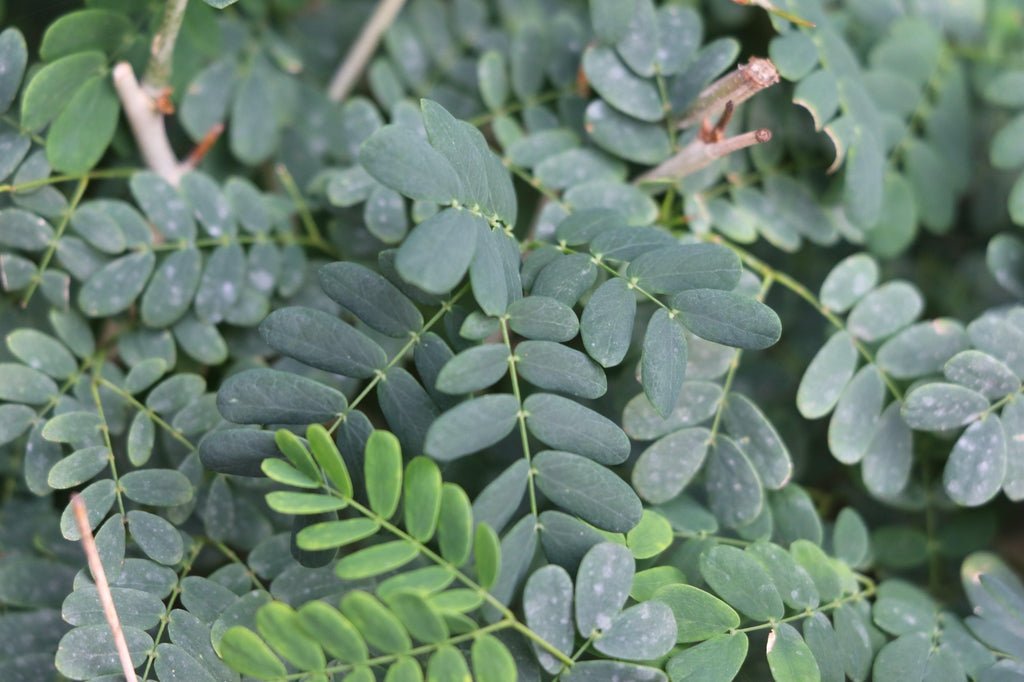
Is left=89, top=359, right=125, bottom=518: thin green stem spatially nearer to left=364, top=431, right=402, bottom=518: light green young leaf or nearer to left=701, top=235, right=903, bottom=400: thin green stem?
left=364, top=431, right=402, bottom=518: light green young leaf

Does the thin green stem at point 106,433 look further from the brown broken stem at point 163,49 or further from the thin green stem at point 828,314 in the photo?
the thin green stem at point 828,314

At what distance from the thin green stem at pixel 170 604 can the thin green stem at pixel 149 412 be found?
0.38ft

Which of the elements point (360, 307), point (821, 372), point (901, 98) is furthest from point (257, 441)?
point (901, 98)

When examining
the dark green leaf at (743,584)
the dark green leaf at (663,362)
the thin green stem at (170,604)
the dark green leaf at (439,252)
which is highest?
the dark green leaf at (439,252)

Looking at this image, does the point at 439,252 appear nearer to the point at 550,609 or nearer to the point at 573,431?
the point at 573,431

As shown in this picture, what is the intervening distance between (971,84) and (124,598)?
1.41 metres

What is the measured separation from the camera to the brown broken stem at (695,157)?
3.38ft

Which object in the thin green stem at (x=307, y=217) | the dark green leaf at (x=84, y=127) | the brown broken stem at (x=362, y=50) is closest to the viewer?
the dark green leaf at (x=84, y=127)

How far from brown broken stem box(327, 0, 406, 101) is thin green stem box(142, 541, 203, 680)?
2.40ft

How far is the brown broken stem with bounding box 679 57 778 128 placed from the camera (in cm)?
101

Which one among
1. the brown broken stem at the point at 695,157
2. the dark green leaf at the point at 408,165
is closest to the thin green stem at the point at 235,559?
the dark green leaf at the point at 408,165

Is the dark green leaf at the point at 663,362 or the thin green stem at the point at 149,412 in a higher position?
the dark green leaf at the point at 663,362

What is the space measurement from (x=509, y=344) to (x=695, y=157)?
0.41m

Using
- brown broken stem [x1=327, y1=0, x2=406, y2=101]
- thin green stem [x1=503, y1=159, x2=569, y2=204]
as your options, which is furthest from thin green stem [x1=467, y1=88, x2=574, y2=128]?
brown broken stem [x1=327, y1=0, x2=406, y2=101]
